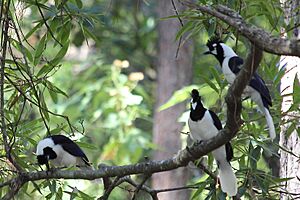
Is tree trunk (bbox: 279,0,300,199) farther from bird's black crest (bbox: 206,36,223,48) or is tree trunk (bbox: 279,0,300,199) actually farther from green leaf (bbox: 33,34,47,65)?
green leaf (bbox: 33,34,47,65)

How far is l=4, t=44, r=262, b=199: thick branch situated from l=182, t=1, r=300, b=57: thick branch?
0.05 m

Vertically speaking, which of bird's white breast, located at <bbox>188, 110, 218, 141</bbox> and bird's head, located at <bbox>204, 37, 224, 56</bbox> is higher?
bird's head, located at <bbox>204, 37, 224, 56</bbox>

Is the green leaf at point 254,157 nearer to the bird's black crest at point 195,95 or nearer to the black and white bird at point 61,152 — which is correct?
the bird's black crest at point 195,95

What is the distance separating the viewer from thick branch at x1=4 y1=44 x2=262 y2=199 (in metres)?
2.41

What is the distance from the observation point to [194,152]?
296 centimetres

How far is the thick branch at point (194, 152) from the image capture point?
2412 millimetres

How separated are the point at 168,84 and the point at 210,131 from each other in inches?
159

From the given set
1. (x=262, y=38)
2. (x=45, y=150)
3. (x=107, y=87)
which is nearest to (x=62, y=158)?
(x=45, y=150)

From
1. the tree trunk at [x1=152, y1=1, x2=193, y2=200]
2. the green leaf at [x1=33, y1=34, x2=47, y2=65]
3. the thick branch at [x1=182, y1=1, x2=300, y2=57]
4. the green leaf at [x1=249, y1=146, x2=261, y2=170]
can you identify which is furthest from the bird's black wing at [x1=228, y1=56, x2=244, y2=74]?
the tree trunk at [x1=152, y1=1, x2=193, y2=200]

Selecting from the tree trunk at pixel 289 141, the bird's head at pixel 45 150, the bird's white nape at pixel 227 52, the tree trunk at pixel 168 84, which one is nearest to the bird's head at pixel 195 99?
the bird's white nape at pixel 227 52

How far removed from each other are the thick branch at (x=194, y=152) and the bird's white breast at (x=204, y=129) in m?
0.30

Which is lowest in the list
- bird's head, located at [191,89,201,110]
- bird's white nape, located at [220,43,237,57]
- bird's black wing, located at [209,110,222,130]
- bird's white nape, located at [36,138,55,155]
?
bird's white nape, located at [36,138,55,155]

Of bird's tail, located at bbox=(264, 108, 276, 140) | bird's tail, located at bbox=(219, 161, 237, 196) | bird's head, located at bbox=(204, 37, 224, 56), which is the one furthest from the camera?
bird's head, located at bbox=(204, 37, 224, 56)

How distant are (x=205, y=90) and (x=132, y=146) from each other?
1.95 meters
